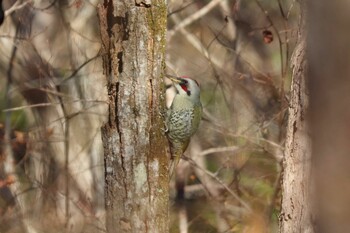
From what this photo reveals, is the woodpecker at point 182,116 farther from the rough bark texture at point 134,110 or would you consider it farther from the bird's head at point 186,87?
the rough bark texture at point 134,110

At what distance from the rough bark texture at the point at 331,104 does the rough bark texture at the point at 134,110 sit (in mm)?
3055

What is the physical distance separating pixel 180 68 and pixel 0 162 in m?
2.29

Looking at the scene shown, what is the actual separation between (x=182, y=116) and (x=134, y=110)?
0.75 m

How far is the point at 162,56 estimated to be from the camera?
5199 millimetres

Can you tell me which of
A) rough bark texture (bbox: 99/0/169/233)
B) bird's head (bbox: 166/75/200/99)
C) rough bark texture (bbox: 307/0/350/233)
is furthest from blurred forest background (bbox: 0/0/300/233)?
rough bark texture (bbox: 307/0/350/233)

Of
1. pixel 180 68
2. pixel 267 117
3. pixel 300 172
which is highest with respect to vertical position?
pixel 180 68

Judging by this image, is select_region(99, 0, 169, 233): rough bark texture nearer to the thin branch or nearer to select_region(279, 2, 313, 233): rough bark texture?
select_region(279, 2, 313, 233): rough bark texture

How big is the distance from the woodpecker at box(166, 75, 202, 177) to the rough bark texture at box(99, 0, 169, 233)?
256 mm

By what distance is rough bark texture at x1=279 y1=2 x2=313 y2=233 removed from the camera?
5672mm

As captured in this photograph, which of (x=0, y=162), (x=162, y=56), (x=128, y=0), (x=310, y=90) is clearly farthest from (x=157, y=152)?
(x=0, y=162)

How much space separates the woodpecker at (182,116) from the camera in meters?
5.55

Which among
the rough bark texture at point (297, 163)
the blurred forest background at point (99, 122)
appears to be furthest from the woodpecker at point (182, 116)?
the blurred forest background at point (99, 122)

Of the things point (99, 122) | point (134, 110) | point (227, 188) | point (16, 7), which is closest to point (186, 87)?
point (134, 110)

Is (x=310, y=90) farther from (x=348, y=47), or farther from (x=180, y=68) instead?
(x=180, y=68)
